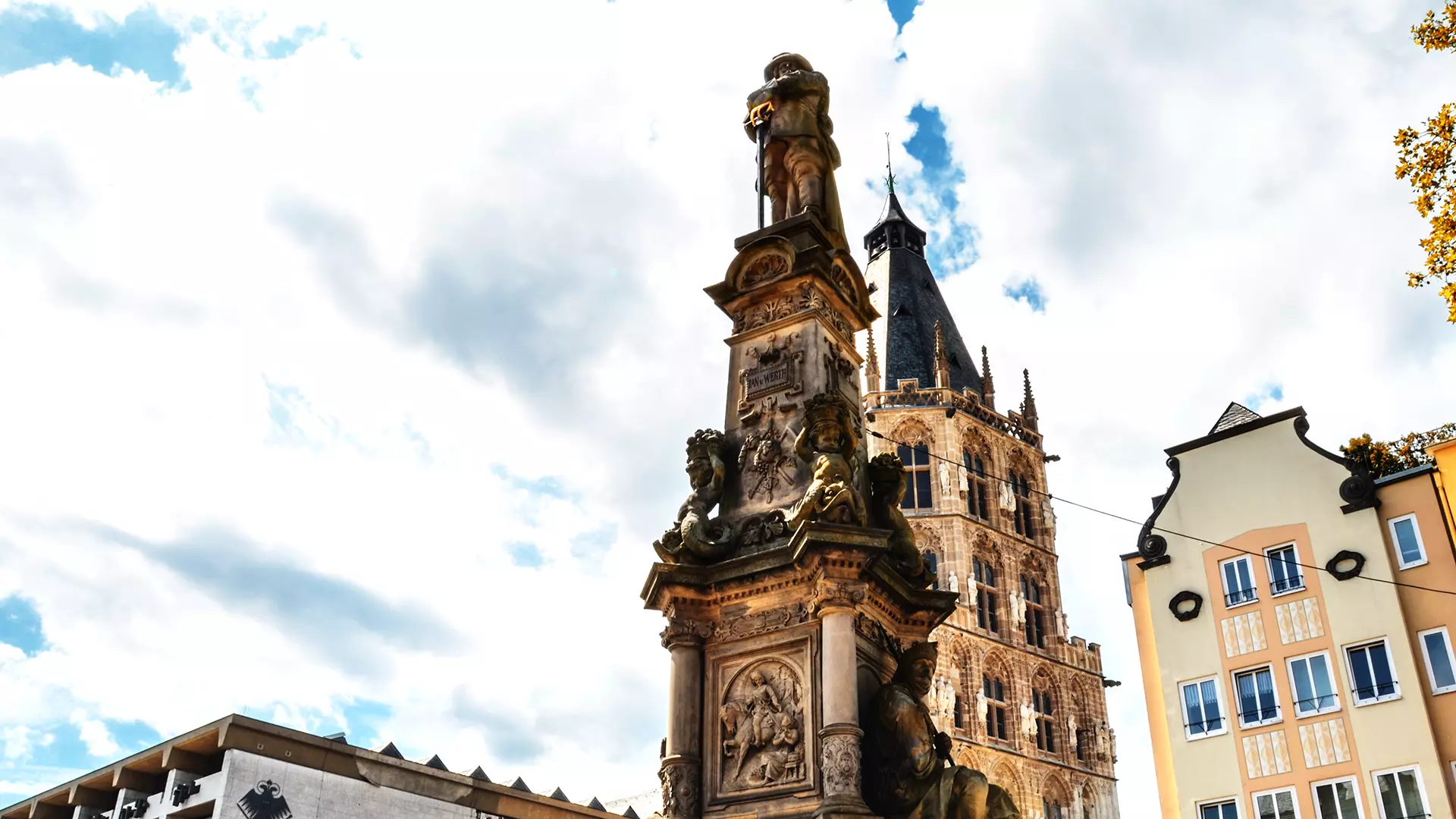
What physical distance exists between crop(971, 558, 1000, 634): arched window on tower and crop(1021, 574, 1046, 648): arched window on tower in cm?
227

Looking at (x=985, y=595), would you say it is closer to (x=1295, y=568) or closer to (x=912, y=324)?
(x=912, y=324)

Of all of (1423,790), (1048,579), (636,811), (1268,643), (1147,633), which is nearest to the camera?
(1423,790)

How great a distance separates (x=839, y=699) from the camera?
863 centimetres

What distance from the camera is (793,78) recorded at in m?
12.7

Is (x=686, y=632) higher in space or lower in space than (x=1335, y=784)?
lower

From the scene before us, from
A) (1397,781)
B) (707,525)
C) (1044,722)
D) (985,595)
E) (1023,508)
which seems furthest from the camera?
(1023,508)

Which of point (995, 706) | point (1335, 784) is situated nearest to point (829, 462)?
point (1335, 784)

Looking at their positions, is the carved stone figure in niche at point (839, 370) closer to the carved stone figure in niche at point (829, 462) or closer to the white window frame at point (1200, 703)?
the carved stone figure in niche at point (829, 462)

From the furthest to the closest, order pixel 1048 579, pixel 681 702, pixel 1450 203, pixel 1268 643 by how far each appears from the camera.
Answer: pixel 1048 579
pixel 1268 643
pixel 1450 203
pixel 681 702

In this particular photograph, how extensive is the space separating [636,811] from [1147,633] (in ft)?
72.3

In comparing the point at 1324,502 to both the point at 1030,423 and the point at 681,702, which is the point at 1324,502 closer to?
the point at 681,702

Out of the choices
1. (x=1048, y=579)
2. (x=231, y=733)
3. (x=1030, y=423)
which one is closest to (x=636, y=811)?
(x=231, y=733)

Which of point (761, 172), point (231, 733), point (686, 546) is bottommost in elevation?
point (686, 546)

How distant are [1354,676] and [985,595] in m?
38.9
